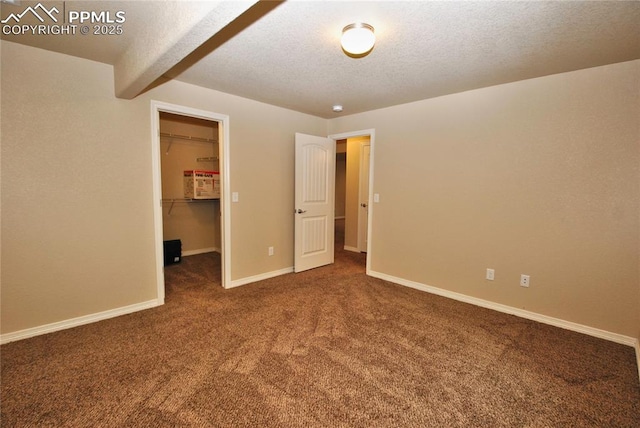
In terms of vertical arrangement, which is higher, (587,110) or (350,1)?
(350,1)

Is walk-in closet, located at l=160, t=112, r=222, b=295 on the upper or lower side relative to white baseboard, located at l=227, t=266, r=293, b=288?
upper

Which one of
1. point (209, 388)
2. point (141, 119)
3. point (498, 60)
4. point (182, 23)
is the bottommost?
point (209, 388)

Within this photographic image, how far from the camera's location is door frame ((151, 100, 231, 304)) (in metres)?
2.82

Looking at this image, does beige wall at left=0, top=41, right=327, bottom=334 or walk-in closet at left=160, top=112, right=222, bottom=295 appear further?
walk-in closet at left=160, top=112, right=222, bottom=295


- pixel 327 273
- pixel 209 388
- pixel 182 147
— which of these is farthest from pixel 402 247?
A: pixel 182 147

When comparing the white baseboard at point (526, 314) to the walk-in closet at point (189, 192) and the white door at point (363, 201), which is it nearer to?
the white door at point (363, 201)

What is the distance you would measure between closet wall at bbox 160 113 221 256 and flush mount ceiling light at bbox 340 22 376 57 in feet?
12.5

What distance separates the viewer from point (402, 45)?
208cm

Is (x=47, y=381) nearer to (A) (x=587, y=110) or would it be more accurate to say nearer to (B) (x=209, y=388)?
(B) (x=209, y=388)

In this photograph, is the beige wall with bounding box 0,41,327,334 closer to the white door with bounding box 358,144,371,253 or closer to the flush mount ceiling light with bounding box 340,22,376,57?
the flush mount ceiling light with bounding box 340,22,376,57

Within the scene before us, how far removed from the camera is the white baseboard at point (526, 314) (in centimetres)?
238

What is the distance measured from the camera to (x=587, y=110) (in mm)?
2418

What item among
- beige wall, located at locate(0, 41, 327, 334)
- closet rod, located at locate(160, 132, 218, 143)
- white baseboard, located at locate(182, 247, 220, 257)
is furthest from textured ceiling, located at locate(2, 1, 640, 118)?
white baseboard, located at locate(182, 247, 220, 257)

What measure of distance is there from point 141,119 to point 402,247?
129 inches
